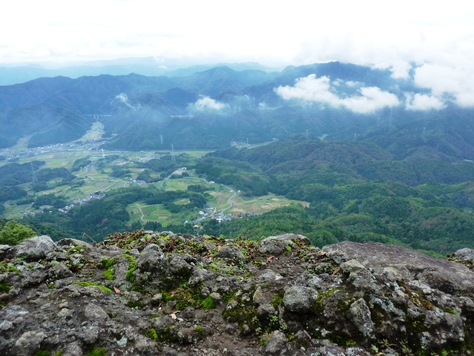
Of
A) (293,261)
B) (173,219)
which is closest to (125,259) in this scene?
(293,261)

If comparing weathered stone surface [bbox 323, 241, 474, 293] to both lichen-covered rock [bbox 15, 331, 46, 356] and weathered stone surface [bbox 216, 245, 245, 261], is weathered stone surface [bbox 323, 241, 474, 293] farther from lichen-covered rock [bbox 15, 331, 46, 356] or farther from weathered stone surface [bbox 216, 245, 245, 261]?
lichen-covered rock [bbox 15, 331, 46, 356]

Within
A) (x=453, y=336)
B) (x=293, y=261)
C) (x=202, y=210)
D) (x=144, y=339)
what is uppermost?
(x=144, y=339)

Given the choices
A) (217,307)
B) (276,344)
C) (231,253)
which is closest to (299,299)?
(276,344)

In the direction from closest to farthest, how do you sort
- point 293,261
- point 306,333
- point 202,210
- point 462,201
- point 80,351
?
point 80,351 < point 306,333 < point 293,261 < point 202,210 < point 462,201

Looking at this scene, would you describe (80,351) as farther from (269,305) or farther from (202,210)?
(202,210)

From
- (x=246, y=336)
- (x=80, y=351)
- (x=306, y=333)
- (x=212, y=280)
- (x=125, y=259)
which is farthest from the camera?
(x=125, y=259)

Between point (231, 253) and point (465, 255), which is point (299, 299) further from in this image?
point (465, 255)

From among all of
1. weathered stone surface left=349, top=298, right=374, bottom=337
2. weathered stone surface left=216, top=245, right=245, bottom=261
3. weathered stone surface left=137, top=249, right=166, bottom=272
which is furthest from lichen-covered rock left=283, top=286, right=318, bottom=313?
weathered stone surface left=137, top=249, right=166, bottom=272
